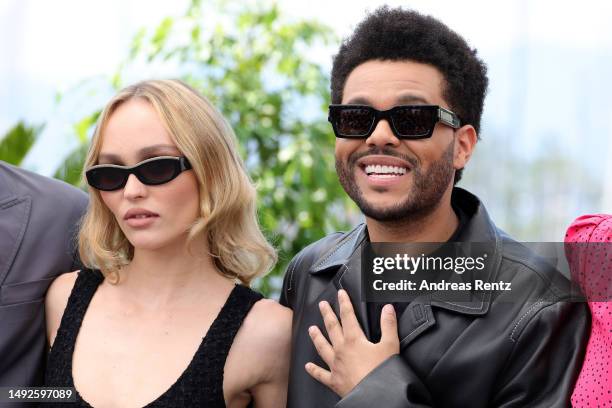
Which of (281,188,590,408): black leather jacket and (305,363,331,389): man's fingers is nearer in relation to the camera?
(281,188,590,408): black leather jacket

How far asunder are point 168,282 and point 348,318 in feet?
1.96

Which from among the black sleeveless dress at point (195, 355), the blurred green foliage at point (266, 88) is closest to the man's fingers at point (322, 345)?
the black sleeveless dress at point (195, 355)

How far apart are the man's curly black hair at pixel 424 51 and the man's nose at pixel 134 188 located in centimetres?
59

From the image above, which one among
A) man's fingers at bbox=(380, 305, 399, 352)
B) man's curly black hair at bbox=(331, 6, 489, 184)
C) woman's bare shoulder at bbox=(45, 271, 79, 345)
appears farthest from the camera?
woman's bare shoulder at bbox=(45, 271, 79, 345)

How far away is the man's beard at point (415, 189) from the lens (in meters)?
2.02

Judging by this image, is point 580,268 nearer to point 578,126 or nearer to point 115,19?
point 578,126

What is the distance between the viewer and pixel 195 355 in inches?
86.0

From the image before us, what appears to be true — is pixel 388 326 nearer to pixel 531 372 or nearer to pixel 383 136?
pixel 531 372

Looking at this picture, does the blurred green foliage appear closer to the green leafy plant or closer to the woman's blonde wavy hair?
Result: the green leafy plant

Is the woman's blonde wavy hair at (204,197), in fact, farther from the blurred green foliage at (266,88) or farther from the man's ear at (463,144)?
the blurred green foliage at (266,88)

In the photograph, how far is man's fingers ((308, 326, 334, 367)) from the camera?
1996 mm

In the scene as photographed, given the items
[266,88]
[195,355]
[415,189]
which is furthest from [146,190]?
[266,88]

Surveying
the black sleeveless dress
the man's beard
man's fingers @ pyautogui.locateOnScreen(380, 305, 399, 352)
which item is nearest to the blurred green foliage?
the black sleeveless dress

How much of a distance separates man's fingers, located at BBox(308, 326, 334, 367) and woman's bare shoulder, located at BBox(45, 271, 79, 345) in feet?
2.65
